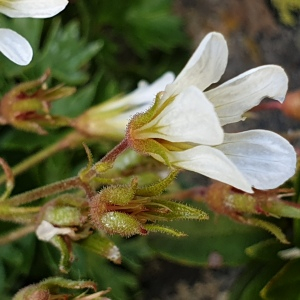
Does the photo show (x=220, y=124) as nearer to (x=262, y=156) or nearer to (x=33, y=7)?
(x=262, y=156)

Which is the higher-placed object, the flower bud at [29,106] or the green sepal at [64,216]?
the flower bud at [29,106]

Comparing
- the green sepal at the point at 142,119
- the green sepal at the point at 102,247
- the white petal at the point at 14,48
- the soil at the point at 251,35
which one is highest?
the white petal at the point at 14,48

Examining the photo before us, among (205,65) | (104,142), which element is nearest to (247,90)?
(205,65)

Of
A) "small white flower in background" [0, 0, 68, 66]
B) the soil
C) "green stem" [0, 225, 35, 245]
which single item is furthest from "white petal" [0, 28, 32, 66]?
the soil

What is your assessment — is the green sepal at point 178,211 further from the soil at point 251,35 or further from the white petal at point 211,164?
the soil at point 251,35

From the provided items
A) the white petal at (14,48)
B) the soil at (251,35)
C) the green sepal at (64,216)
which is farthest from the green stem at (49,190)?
the soil at (251,35)

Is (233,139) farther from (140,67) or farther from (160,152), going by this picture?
(140,67)
